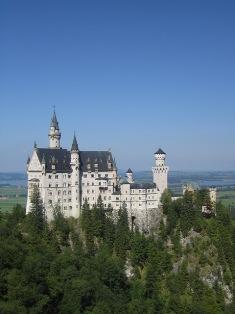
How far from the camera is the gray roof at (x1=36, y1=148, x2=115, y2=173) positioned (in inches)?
3964

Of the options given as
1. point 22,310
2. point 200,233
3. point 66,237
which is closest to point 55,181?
point 66,237

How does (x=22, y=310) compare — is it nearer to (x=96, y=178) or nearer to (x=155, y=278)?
(x=155, y=278)

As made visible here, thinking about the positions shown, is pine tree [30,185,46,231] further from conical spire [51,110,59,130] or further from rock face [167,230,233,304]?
rock face [167,230,233,304]

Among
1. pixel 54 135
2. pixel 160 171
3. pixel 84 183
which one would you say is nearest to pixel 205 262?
pixel 160 171

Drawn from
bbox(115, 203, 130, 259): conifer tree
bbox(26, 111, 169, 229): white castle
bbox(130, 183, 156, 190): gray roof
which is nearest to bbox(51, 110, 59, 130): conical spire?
bbox(26, 111, 169, 229): white castle

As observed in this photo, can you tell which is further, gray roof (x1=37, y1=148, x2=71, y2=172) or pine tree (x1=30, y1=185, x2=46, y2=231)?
gray roof (x1=37, y1=148, x2=71, y2=172)

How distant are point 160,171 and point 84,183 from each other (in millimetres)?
16061

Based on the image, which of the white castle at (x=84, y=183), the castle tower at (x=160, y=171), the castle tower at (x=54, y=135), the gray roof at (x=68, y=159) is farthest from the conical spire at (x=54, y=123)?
the castle tower at (x=160, y=171)

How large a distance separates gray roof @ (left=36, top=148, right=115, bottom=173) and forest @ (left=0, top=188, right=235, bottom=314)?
259 inches

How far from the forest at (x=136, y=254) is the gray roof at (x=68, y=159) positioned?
21.6 feet

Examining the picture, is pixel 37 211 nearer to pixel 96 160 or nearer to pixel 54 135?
pixel 96 160

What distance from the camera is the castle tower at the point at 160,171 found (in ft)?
347

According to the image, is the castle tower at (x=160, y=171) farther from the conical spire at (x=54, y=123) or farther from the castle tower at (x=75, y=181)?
the conical spire at (x=54, y=123)

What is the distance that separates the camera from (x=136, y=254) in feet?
314
